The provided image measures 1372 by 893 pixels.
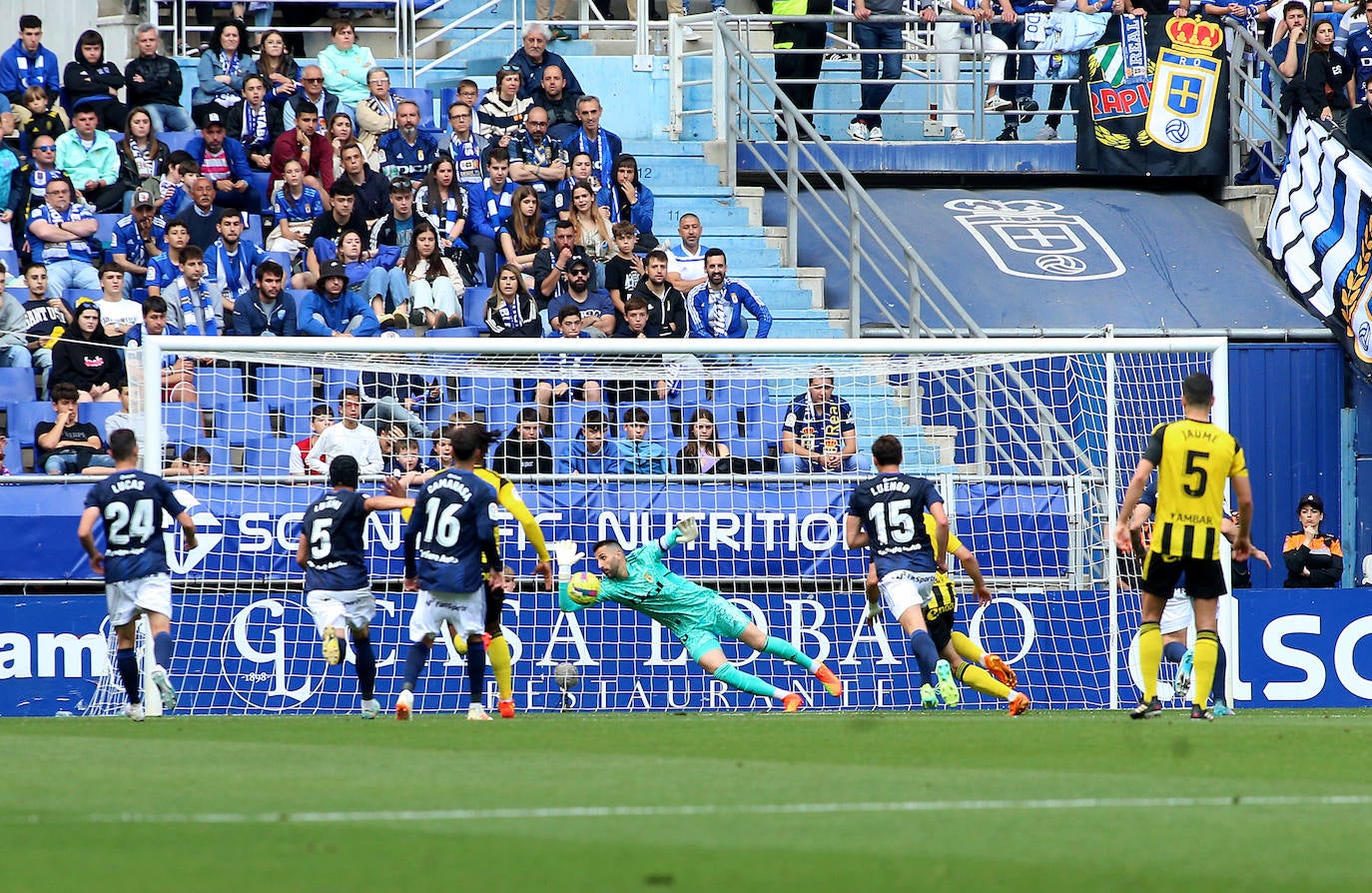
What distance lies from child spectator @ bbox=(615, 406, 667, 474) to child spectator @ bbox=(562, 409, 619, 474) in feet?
0.28

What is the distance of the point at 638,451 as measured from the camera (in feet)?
53.6

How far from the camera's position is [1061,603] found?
16.3 m

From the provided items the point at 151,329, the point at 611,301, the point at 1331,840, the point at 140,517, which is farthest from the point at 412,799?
the point at 611,301

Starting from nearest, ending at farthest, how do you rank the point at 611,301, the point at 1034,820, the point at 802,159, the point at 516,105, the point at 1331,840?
the point at 1331,840, the point at 1034,820, the point at 611,301, the point at 516,105, the point at 802,159

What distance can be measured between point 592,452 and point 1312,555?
6486mm

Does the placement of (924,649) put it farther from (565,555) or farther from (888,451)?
(565,555)

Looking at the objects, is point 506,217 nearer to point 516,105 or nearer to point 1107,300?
point 516,105

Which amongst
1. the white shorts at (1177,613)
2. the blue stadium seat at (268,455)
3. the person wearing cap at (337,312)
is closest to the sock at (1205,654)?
the white shorts at (1177,613)

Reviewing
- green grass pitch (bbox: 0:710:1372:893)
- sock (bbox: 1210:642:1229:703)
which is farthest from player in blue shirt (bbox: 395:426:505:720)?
sock (bbox: 1210:642:1229:703)

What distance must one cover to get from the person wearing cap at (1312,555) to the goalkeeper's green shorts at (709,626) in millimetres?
6259

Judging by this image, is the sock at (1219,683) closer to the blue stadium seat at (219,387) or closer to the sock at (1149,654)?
the sock at (1149,654)

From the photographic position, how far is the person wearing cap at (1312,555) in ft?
58.8

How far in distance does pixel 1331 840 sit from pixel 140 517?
29.1 feet

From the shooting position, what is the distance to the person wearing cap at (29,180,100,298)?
18094 mm
